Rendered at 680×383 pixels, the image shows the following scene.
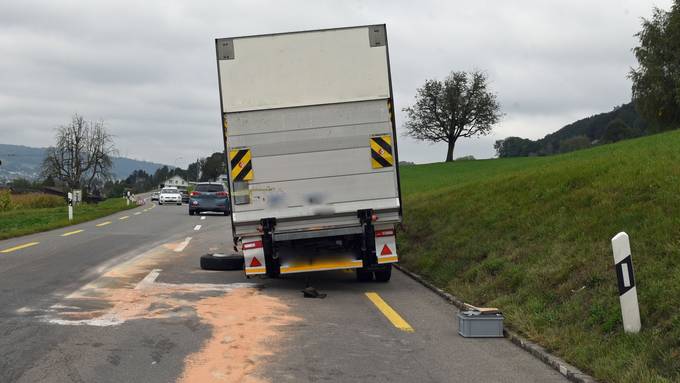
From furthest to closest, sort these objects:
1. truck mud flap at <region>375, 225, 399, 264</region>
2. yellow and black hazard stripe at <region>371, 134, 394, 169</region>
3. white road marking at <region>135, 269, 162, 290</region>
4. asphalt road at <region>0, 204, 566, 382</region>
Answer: white road marking at <region>135, 269, 162, 290</region>
truck mud flap at <region>375, 225, 399, 264</region>
yellow and black hazard stripe at <region>371, 134, 394, 169</region>
asphalt road at <region>0, 204, 566, 382</region>

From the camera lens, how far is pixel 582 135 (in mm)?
111438

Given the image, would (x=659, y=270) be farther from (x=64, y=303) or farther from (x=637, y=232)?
(x=64, y=303)

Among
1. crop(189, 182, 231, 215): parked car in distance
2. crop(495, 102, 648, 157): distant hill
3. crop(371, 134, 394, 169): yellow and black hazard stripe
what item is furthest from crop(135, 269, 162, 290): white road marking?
crop(495, 102, 648, 157): distant hill

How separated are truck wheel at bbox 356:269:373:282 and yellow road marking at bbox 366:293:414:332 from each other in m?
1.19

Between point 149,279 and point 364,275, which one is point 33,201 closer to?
point 149,279

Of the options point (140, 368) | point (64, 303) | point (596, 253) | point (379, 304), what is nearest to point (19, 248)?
point (64, 303)

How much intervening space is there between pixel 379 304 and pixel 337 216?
1562 mm

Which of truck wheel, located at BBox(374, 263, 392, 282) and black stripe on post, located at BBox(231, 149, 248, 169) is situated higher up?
black stripe on post, located at BBox(231, 149, 248, 169)

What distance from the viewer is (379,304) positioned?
842 cm

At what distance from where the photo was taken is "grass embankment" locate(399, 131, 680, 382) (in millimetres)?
5480

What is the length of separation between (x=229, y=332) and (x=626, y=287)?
373cm

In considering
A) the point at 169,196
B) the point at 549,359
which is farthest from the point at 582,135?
the point at 549,359

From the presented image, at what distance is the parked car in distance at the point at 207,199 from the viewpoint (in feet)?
115

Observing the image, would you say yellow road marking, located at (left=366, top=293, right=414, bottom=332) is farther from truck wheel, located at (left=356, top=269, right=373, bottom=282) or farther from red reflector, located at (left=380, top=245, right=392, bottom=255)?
truck wheel, located at (left=356, top=269, right=373, bottom=282)
